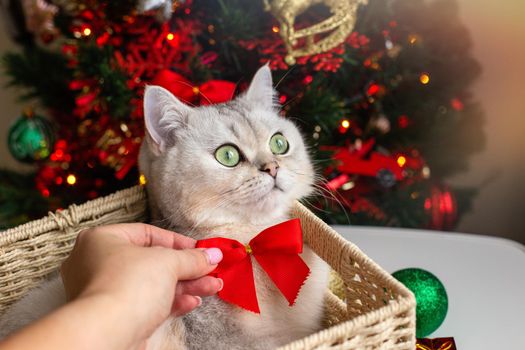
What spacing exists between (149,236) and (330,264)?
30cm

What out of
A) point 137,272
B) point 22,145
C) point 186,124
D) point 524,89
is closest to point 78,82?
point 22,145

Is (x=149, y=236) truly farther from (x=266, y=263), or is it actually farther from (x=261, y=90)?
(x=261, y=90)

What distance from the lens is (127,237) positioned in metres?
0.75

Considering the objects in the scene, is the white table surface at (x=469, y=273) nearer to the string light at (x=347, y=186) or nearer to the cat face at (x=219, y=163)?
the string light at (x=347, y=186)

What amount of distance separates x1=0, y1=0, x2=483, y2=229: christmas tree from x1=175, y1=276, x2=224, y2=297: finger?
487mm

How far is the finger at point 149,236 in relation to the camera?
752mm

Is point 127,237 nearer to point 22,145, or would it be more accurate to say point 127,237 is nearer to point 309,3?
point 309,3

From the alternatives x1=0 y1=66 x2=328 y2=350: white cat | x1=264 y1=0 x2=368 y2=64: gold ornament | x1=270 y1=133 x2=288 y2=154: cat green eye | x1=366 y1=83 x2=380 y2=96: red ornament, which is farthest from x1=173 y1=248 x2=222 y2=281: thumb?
x1=366 y1=83 x2=380 y2=96: red ornament

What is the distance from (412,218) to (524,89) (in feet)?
2.21

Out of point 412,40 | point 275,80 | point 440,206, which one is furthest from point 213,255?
point 440,206

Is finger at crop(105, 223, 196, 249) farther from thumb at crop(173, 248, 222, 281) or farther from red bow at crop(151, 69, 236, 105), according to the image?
red bow at crop(151, 69, 236, 105)

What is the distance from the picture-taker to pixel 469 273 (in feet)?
4.23

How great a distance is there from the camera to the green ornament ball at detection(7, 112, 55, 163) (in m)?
1.57

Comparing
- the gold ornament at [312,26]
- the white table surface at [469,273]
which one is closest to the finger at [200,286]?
the white table surface at [469,273]
